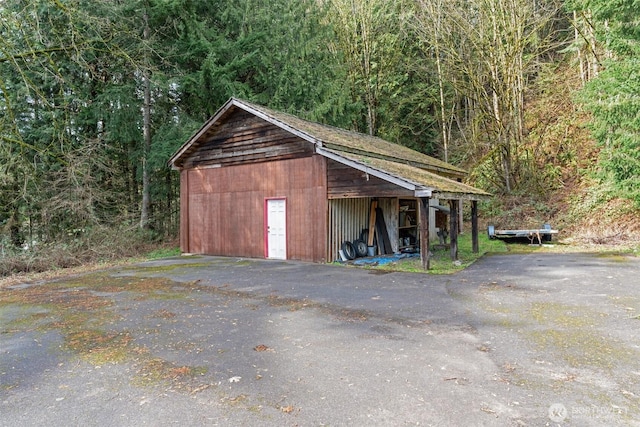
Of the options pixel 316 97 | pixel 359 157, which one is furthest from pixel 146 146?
pixel 359 157

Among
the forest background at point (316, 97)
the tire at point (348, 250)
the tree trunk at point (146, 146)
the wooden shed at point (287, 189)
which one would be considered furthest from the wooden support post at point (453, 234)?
the tree trunk at point (146, 146)

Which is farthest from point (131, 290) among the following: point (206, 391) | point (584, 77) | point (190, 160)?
point (584, 77)

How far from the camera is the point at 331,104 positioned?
1770 cm

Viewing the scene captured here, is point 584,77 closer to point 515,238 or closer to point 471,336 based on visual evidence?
point 515,238

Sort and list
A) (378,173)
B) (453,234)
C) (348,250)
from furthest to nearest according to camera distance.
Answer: (348,250)
(453,234)
(378,173)

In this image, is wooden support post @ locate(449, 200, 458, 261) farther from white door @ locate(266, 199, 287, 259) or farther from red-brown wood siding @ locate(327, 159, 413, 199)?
white door @ locate(266, 199, 287, 259)

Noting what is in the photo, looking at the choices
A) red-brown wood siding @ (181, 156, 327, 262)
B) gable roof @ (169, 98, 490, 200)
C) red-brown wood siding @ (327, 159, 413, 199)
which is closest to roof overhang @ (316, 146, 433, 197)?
gable roof @ (169, 98, 490, 200)

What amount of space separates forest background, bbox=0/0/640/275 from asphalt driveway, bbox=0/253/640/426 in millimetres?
6896

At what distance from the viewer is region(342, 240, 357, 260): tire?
1148 cm

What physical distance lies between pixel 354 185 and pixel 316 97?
8.92 meters

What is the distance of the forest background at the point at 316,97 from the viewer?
1285cm

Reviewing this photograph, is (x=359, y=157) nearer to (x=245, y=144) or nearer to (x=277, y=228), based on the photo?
(x=277, y=228)

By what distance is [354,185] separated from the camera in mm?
10539

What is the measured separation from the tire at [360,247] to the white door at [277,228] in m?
2.16
